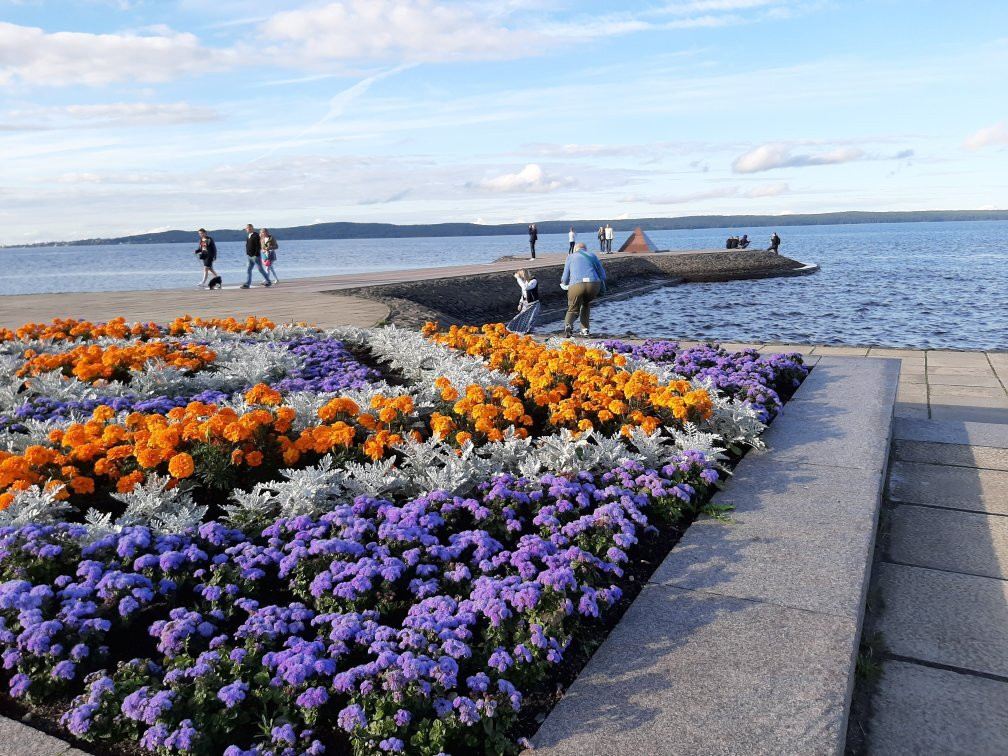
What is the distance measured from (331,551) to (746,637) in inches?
A: 68.0

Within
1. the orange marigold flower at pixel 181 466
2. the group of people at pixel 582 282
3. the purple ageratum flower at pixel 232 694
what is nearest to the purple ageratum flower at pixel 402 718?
the purple ageratum flower at pixel 232 694

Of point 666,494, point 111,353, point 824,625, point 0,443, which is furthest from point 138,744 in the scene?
point 111,353

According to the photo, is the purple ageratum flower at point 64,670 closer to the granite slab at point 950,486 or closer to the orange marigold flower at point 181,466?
the orange marigold flower at point 181,466

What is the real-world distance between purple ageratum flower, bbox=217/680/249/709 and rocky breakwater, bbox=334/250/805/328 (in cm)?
1022

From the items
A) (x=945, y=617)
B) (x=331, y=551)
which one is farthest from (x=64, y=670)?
(x=945, y=617)

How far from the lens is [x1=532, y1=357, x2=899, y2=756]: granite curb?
2.33m

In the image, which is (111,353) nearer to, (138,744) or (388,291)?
(138,744)

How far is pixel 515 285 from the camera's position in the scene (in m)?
26.3

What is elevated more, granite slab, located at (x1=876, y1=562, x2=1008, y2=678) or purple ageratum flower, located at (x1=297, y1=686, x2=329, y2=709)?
purple ageratum flower, located at (x1=297, y1=686, x2=329, y2=709)

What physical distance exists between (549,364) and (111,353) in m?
4.00

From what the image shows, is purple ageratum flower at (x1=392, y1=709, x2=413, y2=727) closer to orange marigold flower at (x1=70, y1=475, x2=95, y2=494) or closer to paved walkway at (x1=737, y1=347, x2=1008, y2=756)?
paved walkway at (x1=737, y1=347, x2=1008, y2=756)

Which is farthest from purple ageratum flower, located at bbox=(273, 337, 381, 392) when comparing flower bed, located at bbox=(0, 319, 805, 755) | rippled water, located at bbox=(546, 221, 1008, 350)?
rippled water, located at bbox=(546, 221, 1008, 350)

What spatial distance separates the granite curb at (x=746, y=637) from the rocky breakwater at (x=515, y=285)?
30.3 ft

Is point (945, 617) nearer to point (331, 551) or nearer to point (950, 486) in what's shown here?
point (950, 486)
